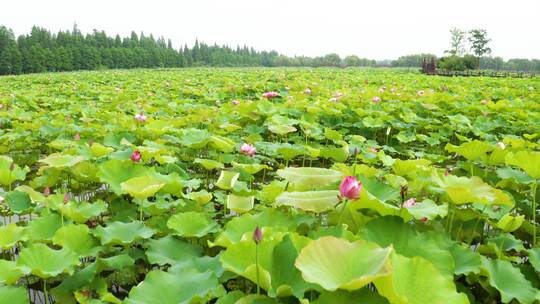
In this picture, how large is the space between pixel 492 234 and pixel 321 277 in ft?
3.90

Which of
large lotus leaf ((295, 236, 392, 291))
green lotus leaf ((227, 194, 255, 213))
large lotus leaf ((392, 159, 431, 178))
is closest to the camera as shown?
large lotus leaf ((295, 236, 392, 291))

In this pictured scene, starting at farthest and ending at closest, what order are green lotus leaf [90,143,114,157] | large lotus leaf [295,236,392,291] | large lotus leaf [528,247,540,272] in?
1. green lotus leaf [90,143,114,157]
2. large lotus leaf [528,247,540,272]
3. large lotus leaf [295,236,392,291]

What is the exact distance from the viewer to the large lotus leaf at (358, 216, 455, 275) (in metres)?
1.14

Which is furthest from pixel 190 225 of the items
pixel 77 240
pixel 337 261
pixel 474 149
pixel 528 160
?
pixel 474 149

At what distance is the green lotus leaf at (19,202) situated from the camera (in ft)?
5.94

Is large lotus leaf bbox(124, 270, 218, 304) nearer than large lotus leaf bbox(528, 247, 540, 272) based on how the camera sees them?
Yes

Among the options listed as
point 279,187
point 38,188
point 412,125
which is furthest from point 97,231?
point 412,125

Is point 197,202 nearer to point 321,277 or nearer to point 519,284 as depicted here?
point 321,277

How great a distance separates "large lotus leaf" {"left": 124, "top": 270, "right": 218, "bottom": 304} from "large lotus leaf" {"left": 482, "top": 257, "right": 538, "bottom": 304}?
31.1 inches

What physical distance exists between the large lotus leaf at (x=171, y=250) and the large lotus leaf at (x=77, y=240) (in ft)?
0.62

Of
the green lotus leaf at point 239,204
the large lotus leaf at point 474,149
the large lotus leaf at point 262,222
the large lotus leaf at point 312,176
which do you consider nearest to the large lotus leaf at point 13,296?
the large lotus leaf at point 262,222

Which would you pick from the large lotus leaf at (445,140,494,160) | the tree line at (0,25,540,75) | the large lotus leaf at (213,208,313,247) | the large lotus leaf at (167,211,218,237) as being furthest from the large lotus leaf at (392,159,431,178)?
the tree line at (0,25,540,75)

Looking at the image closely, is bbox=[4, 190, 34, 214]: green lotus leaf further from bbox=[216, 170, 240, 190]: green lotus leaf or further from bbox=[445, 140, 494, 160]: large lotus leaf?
bbox=[445, 140, 494, 160]: large lotus leaf

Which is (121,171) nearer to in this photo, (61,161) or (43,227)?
(61,161)
